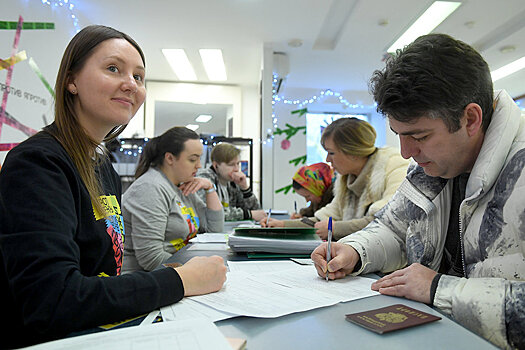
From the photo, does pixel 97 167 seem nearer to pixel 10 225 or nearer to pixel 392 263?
pixel 10 225

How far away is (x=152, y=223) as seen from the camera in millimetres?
1689

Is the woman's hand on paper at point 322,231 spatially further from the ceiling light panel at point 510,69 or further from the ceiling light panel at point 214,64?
the ceiling light panel at point 510,69

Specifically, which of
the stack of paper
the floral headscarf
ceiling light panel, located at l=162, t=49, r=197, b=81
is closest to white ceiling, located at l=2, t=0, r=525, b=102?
ceiling light panel, located at l=162, t=49, r=197, b=81

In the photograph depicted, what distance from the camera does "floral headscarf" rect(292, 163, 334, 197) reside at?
2.90 meters

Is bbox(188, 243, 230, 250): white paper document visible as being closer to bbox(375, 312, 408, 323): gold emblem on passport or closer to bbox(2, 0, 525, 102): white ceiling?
bbox(375, 312, 408, 323): gold emblem on passport

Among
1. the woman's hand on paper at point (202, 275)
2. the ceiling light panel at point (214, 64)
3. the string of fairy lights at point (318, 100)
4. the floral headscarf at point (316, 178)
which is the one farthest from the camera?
the string of fairy lights at point (318, 100)

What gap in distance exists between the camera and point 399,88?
0.92 metres

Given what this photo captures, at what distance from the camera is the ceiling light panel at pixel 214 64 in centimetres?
536

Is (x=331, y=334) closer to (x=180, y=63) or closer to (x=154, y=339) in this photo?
(x=154, y=339)

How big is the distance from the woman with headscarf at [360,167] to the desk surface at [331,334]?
1214mm

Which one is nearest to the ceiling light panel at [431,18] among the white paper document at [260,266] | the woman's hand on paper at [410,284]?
the white paper document at [260,266]

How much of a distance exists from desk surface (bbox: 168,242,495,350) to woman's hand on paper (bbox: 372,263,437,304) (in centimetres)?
12

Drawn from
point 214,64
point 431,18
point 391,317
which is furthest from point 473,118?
point 214,64

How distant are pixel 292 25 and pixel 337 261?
165 inches
